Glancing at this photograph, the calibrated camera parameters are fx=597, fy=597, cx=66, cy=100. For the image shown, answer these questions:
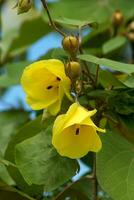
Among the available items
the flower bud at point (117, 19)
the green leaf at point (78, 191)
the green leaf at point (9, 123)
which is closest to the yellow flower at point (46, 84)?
the green leaf at point (78, 191)

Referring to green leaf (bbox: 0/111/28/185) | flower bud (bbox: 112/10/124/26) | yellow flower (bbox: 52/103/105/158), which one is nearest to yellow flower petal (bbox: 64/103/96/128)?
yellow flower (bbox: 52/103/105/158)

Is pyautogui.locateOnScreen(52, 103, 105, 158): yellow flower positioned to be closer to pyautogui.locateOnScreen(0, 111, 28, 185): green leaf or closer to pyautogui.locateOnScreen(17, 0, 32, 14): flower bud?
pyautogui.locateOnScreen(17, 0, 32, 14): flower bud

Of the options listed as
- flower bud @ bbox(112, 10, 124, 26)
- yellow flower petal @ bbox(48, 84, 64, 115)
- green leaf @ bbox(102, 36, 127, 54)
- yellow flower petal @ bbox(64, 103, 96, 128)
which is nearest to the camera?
yellow flower petal @ bbox(64, 103, 96, 128)

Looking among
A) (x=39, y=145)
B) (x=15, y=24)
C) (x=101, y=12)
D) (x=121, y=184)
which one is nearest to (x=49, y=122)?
(x=39, y=145)

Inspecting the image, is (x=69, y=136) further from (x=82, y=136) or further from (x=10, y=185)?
(x=10, y=185)

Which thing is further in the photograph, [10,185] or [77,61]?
[10,185]

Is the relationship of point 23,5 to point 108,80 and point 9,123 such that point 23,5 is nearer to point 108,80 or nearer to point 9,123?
point 108,80

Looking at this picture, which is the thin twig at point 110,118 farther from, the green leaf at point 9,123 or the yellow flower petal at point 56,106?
the green leaf at point 9,123
